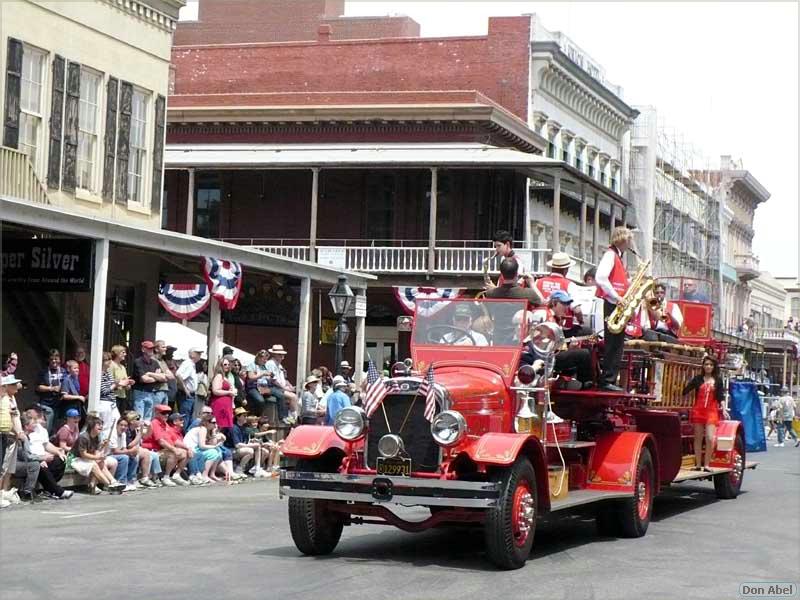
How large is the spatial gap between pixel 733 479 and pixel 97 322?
897cm

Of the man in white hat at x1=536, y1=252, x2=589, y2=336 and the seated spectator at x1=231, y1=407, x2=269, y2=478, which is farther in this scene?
the seated spectator at x1=231, y1=407, x2=269, y2=478

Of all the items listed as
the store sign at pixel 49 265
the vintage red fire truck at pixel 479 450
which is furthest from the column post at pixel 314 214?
Result: the vintage red fire truck at pixel 479 450

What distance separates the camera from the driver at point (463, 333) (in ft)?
43.1

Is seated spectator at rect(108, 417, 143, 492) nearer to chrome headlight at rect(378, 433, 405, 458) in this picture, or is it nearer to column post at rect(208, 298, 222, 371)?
column post at rect(208, 298, 222, 371)

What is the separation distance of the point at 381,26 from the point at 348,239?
13007mm

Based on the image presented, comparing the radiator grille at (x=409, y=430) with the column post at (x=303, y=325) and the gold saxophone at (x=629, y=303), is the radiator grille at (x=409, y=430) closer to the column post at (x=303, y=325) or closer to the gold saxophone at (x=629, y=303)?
the gold saxophone at (x=629, y=303)

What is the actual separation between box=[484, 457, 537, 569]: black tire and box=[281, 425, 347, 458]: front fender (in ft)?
4.92

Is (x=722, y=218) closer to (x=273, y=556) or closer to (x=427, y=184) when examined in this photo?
(x=427, y=184)

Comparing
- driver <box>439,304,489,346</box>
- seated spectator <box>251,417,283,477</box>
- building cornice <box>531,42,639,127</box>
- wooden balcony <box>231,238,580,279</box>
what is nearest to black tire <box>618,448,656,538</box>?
driver <box>439,304,489,346</box>

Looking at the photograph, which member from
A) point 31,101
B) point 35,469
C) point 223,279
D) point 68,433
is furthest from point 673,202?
point 35,469

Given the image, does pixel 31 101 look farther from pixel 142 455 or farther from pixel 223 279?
pixel 142 455

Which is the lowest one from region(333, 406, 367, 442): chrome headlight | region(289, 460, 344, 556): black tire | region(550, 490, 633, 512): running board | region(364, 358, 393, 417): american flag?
region(289, 460, 344, 556): black tire

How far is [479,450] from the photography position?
1161 centimetres

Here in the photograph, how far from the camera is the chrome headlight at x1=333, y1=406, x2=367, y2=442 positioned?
39.6 feet
